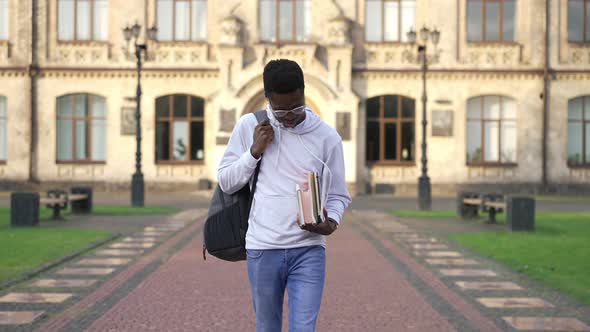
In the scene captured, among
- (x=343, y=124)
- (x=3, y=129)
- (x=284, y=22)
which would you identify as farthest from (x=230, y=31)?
(x=3, y=129)

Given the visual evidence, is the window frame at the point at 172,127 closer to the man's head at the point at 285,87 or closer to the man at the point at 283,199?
the man at the point at 283,199

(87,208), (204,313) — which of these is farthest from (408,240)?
(87,208)

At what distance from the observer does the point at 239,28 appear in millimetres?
31750

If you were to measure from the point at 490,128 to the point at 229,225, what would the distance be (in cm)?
3020

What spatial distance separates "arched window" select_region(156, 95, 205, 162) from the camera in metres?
32.7

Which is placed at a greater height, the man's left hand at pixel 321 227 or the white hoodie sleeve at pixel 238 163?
the white hoodie sleeve at pixel 238 163

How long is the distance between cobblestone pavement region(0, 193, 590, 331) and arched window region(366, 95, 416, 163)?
64.8 feet

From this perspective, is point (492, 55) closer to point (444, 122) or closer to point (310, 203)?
point (444, 122)

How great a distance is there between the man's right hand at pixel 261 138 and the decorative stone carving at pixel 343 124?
27.3m

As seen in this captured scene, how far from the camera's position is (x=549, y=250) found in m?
12.9

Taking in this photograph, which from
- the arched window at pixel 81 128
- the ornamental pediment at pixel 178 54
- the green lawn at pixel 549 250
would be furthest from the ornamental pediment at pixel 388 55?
the green lawn at pixel 549 250

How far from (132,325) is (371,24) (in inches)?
1064

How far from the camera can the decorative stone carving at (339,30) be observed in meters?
31.4

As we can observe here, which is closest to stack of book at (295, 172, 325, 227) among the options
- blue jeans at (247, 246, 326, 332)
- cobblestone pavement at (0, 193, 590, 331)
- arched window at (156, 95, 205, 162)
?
blue jeans at (247, 246, 326, 332)
